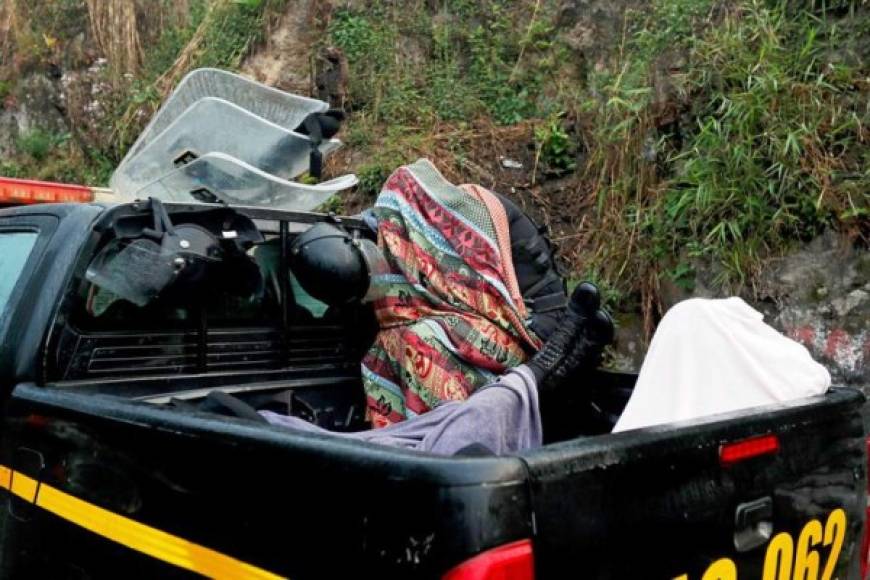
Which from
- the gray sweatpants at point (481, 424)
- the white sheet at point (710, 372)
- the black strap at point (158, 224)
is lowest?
the gray sweatpants at point (481, 424)

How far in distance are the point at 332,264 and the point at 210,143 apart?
850mm

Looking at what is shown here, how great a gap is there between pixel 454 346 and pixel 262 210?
820mm

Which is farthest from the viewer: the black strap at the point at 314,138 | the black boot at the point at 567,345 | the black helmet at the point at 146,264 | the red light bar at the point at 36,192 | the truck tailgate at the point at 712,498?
the red light bar at the point at 36,192

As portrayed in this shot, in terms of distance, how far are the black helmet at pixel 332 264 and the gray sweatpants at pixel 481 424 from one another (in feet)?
1.57

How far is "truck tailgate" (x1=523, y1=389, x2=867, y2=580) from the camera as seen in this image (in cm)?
145

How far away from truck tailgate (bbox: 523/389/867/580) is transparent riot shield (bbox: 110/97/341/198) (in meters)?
2.07

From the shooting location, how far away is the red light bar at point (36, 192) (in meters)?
4.33

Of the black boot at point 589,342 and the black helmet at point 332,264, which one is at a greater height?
the black helmet at point 332,264

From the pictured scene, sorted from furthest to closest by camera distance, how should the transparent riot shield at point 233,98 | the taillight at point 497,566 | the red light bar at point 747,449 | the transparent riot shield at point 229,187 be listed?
1. the transparent riot shield at point 233,98
2. the transparent riot shield at point 229,187
3. the red light bar at point 747,449
4. the taillight at point 497,566

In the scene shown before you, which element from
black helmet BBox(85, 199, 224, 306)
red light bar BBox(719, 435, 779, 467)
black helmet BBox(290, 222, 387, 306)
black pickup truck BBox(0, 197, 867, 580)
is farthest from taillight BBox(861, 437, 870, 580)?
black helmet BBox(85, 199, 224, 306)

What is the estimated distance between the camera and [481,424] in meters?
2.36

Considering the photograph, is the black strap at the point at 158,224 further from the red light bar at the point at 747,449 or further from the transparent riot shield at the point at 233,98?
the red light bar at the point at 747,449

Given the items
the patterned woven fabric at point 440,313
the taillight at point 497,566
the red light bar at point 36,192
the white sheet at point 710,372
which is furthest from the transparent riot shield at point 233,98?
the taillight at point 497,566

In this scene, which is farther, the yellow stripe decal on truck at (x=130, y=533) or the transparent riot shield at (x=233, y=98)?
the transparent riot shield at (x=233, y=98)
